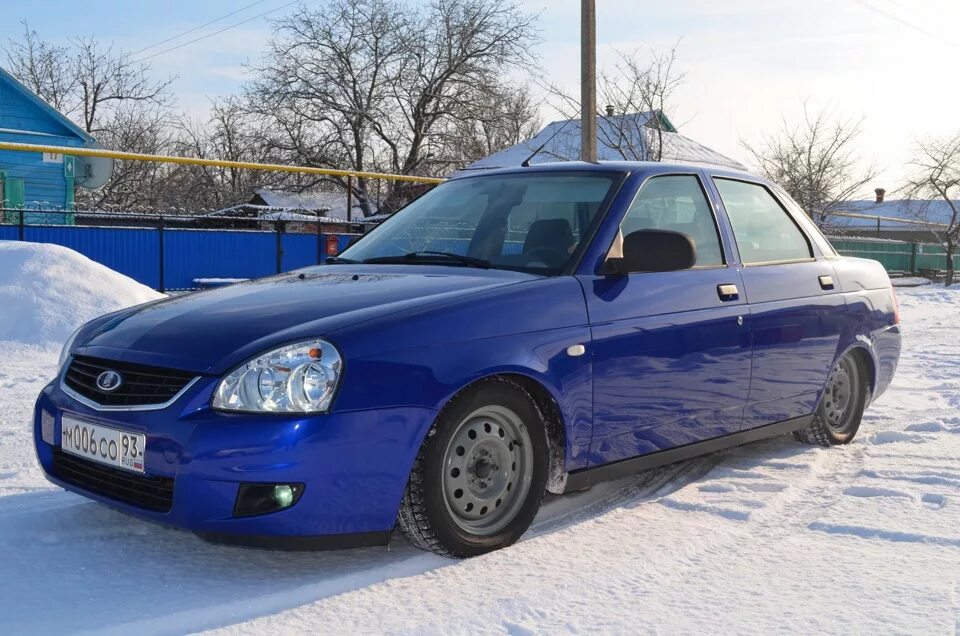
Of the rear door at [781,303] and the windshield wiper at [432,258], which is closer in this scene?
the windshield wiper at [432,258]

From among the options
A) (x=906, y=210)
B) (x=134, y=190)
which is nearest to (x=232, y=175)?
(x=134, y=190)

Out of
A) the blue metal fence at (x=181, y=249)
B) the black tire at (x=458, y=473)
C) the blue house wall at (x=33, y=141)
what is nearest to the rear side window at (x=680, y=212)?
the black tire at (x=458, y=473)

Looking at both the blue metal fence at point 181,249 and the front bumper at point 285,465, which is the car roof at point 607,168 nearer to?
the front bumper at point 285,465

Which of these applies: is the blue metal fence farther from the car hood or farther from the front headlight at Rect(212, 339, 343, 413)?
the front headlight at Rect(212, 339, 343, 413)

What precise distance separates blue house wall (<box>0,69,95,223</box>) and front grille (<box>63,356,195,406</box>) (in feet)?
65.1

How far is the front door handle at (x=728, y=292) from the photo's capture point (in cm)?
435

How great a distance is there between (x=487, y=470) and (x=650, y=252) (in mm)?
1140

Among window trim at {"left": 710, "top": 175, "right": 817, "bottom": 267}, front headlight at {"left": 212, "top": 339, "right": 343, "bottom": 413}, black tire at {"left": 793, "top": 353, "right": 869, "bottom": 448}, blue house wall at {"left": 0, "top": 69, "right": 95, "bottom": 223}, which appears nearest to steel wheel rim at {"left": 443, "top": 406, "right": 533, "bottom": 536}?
front headlight at {"left": 212, "top": 339, "right": 343, "bottom": 413}

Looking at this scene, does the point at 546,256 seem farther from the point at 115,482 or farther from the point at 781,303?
the point at 115,482

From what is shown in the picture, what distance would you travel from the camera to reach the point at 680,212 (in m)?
4.47

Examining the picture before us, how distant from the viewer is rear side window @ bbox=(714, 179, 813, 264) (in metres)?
4.74

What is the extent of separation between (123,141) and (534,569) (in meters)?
39.4

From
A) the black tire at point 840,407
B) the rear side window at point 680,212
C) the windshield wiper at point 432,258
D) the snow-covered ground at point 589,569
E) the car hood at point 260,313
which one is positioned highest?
the rear side window at point 680,212

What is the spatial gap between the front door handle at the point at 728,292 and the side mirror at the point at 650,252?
0.51 m
